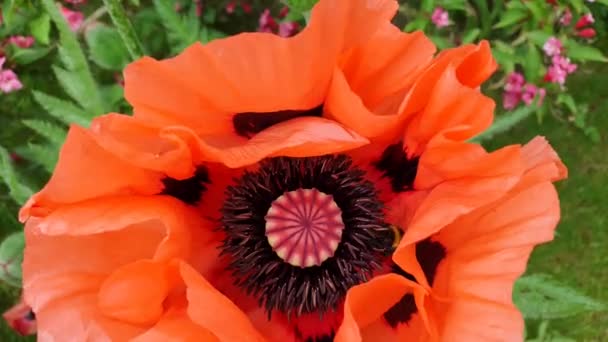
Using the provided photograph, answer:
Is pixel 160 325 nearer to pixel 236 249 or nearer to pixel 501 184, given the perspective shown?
pixel 236 249

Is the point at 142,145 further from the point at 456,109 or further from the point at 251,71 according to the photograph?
the point at 456,109

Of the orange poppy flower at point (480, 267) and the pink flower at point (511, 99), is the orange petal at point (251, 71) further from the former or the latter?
the pink flower at point (511, 99)

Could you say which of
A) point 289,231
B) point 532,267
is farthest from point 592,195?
point 289,231

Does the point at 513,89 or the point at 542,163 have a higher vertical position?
the point at 542,163

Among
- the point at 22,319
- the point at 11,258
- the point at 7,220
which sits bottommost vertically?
the point at 7,220

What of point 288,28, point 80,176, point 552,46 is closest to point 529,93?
point 552,46

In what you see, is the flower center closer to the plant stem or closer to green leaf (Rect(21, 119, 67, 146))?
the plant stem

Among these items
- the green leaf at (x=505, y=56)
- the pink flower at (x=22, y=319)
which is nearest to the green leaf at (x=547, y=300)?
the green leaf at (x=505, y=56)

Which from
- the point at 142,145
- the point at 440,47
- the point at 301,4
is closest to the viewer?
the point at 142,145
